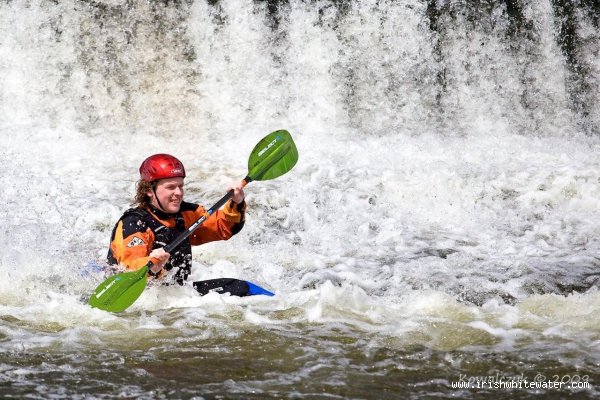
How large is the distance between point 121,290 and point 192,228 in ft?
1.72

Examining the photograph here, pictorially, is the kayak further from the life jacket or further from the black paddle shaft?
the black paddle shaft

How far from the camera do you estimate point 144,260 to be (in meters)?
4.70

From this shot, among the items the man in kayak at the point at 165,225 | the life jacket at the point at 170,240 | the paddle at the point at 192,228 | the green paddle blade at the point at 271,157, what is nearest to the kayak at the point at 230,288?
the man in kayak at the point at 165,225

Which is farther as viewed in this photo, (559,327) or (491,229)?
(491,229)

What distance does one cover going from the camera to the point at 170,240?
5.01 m

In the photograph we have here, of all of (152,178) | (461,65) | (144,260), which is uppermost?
(461,65)

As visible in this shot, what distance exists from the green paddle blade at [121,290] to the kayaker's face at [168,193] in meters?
0.47

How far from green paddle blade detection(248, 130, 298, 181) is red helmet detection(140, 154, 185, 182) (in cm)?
60

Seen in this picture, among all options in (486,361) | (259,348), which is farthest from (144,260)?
(486,361)

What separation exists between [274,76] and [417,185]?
2.55 m

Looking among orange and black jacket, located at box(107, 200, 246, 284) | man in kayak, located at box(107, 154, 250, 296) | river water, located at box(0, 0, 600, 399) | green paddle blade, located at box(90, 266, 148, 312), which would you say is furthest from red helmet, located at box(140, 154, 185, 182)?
river water, located at box(0, 0, 600, 399)

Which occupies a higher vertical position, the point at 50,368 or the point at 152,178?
the point at 152,178

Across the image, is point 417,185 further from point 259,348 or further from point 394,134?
point 259,348

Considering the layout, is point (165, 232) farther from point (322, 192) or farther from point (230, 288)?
point (322, 192)
